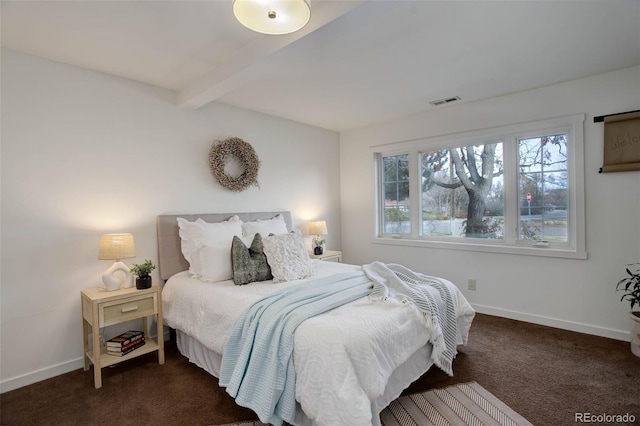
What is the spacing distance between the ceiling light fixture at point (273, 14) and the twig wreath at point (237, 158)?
191cm

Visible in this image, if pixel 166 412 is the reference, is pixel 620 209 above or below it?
above

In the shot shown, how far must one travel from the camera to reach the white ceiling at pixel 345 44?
1.91 meters

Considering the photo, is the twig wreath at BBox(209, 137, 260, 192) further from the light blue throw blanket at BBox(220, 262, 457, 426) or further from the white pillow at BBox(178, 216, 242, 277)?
the light blue throw blanket at BBox(220, 262, 457, 426)

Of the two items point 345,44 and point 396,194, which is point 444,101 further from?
point 345,44

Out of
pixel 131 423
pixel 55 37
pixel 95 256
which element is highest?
pixel 55 37

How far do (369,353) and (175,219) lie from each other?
7.42ft

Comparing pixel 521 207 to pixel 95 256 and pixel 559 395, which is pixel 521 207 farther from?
pixel 95 256

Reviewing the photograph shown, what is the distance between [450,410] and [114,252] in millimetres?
2581

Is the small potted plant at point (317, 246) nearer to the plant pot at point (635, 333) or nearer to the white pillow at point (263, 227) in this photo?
the white pillow at point (263, 227)

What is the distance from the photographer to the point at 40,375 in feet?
7.78

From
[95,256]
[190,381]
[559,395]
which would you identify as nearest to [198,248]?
[95,256]

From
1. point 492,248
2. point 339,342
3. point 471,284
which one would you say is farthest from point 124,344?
point 492,248

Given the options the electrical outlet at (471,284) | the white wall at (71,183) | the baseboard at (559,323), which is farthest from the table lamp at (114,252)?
the baseboard at (559,323)

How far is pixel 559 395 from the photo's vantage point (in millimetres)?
2084
